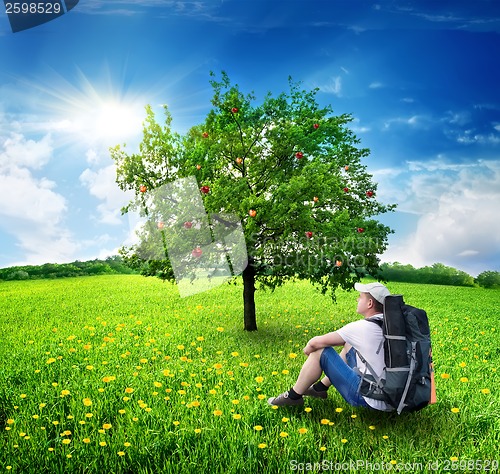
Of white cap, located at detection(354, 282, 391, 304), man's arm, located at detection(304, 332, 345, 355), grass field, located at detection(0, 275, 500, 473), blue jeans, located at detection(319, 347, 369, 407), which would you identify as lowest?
grass field, located at detection(0, 275, 500, 473)

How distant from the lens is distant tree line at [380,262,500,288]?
3150 centimetres

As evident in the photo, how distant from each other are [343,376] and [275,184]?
18.7 ft

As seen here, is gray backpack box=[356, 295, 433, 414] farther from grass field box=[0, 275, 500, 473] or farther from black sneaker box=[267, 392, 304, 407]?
black sneaker box=[267, 392, 304, 407]

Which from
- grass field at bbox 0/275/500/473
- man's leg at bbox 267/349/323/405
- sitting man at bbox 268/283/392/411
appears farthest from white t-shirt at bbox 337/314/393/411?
grass field at bbox 0/275/500/473

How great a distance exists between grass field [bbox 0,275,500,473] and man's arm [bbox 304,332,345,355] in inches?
33.7

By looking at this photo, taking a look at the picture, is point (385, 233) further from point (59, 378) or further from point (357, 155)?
point (59, 378)

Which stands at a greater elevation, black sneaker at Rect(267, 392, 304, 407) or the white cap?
the white cap

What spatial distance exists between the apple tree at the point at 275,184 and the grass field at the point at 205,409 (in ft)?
5.90

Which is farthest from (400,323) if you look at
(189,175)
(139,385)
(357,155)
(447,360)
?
(357,155)

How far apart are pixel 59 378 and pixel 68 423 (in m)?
1.68

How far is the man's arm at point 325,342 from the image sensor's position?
5.62 metres

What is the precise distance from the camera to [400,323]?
207 inches

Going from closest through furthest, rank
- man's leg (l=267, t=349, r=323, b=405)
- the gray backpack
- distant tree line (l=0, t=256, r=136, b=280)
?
the gray backpack
man's leg (l=267, t=349, r=323, b=405)
distant tree line (l=0, t=256, r=136, b=280)

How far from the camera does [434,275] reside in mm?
31828
